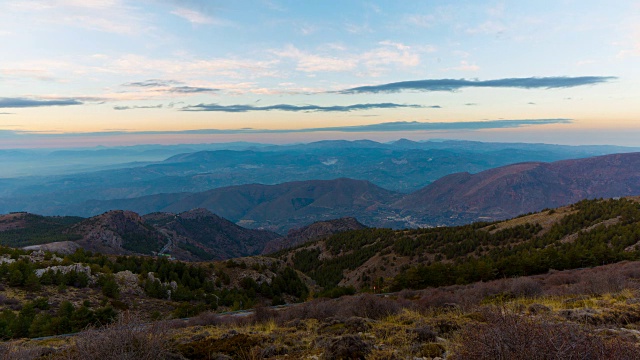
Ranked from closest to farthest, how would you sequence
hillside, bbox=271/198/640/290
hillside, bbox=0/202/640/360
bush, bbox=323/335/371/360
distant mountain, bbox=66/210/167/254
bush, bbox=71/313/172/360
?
bush, bbox=71/313/172/360, hillside, bbox=0/202/640/360, bush, bbox=323/335/371/360, hillside, bbox=271/198/640/290, distant mountain, bbox=66/210/167/254

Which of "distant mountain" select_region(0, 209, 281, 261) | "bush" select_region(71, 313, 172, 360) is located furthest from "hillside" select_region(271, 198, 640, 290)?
"distant mountain" select_region(0, 209, 281, 261)

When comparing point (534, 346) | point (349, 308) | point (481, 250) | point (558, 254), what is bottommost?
point (481, 250)

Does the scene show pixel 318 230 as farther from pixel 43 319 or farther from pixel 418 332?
pixel 418 332

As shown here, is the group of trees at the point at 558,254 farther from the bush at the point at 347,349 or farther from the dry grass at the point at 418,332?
the bush at the point at 347,349

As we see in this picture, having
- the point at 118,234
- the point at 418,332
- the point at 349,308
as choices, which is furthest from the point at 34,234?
the point at 418,332

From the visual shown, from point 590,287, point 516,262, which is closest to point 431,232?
point 516,262

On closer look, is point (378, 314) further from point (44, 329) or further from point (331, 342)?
point (44, 329)

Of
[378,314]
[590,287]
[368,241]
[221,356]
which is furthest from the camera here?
[368,241]

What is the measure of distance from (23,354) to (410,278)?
28.1 meters

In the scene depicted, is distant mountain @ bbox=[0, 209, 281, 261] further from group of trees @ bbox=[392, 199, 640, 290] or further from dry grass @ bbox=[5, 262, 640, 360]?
dry grass @ bbox=[5, 262, 640, 360]

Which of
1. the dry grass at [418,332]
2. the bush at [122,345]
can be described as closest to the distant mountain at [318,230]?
the dry grass at [418,332]

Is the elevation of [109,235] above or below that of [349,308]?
below

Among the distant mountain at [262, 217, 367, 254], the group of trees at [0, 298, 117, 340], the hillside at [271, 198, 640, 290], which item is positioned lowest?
the distant mountain at [262, 217, 367, 254]

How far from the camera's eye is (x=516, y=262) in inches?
1159
